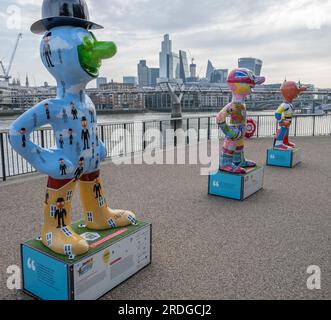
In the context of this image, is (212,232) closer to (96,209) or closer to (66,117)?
(96,209)

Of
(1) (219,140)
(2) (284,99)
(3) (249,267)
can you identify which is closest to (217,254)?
(3) (249,267)

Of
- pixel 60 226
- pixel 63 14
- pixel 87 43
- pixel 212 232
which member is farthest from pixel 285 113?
pixel 60 226

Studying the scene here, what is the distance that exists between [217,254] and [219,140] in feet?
28.2

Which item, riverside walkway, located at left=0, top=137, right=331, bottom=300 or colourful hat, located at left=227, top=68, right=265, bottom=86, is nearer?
Answer: riverside walkway, located at left=0, top=137, right=331, bottom=300

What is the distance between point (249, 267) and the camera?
10.8ft

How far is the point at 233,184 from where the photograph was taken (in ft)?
17.8

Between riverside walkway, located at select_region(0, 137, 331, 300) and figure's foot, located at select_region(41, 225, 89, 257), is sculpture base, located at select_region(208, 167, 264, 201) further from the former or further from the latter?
figure's foot, located at select_region(41, 225, 89, 257)

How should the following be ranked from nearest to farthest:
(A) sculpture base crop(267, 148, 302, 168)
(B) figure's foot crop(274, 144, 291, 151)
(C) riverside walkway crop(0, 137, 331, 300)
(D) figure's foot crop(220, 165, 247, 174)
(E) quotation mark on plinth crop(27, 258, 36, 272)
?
(E) quotation mark on plinth crop(27, 258, 36, 272) < (C) riverside walkway crop(0, 137, 331, 300) < (D) figure's foot crop(220, 165, 247, 174) < (A) sculpture base crop(267, 148, 302, 168) < (B) figure's foot crop(274, 144, 291, 151)

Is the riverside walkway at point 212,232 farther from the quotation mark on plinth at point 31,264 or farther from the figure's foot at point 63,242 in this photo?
the figure's foot at point 63,242

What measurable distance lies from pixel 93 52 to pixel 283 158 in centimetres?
619

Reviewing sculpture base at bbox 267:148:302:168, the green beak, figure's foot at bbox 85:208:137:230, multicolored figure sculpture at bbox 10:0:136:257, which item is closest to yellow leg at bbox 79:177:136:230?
figure's foot at bbox 85:208:137:230

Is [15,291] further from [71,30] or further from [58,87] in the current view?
[71,30]

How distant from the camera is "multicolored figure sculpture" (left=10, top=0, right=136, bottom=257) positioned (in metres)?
2.55

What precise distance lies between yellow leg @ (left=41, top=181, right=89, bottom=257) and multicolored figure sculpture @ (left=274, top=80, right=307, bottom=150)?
20.3 feet
